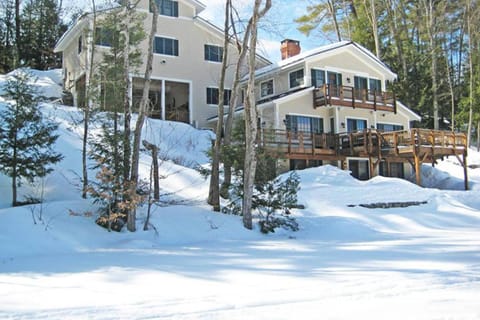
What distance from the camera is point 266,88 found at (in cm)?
2552

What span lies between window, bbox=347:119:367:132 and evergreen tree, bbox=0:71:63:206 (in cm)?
1660

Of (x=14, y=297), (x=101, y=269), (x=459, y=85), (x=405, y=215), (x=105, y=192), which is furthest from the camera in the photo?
(x=459, y=85)

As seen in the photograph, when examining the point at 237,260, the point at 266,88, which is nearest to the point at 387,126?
the point at 266,88

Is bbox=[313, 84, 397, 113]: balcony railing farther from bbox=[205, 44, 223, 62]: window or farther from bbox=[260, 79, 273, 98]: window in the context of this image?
bbox=[205, 44, 223, 62]: window

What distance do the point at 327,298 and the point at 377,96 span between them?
21502 mm

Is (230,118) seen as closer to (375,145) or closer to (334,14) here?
(375,145)

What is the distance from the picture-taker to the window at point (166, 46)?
24.0 m

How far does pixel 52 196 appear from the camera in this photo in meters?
12.3

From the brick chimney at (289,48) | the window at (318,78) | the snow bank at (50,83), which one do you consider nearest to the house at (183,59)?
the snow bank at (50,83)

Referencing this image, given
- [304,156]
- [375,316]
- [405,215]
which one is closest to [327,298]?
[375,316]

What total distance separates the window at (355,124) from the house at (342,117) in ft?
0.18

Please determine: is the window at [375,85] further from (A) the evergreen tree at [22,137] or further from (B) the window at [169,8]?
(A) the evergreen tree at [22,137]

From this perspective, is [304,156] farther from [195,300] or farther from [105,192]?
[195,300]

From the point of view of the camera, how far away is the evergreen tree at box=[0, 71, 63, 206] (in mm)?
11094
